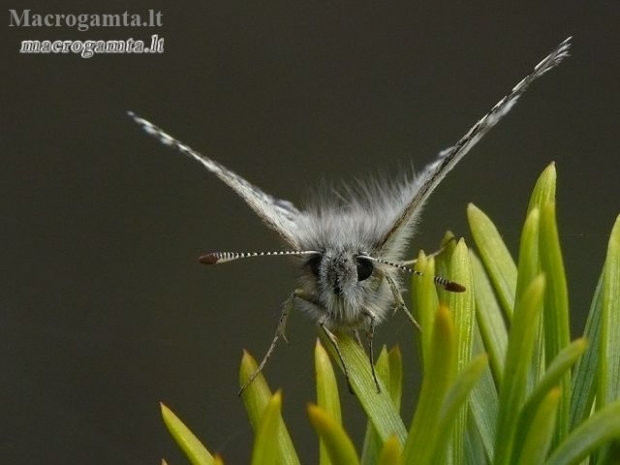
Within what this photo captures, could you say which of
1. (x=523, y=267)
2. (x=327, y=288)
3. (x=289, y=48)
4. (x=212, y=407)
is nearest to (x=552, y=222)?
(x=523, y=267)

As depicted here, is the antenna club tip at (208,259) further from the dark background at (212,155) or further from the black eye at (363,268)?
the dark background at (212,155)

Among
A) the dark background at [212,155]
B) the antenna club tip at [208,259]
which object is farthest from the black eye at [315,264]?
the dark background at [212,155]

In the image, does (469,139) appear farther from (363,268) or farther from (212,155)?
(212,155)

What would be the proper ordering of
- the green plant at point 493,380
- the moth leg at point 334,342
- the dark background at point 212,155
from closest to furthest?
the green plant at point 493,380, the moth leg at point 334,342, the dark background at point 212,155

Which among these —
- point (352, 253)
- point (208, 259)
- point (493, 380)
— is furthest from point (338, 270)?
point (493, 380)

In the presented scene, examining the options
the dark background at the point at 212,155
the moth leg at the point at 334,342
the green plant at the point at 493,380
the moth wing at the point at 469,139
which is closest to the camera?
the green plant at the point at 493,380

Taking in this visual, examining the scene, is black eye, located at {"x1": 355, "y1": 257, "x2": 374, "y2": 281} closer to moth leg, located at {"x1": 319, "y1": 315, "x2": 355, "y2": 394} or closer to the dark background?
moth leg, located at {"x1": 319, "y1": 315, "x2": 355, "y2": 394}

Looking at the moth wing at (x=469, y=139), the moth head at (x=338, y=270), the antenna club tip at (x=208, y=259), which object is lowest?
the moth head at (x=338, y=270)

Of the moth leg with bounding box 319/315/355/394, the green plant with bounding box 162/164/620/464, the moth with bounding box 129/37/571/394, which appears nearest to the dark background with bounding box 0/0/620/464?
the moth with bounding box 129/37/571/394
